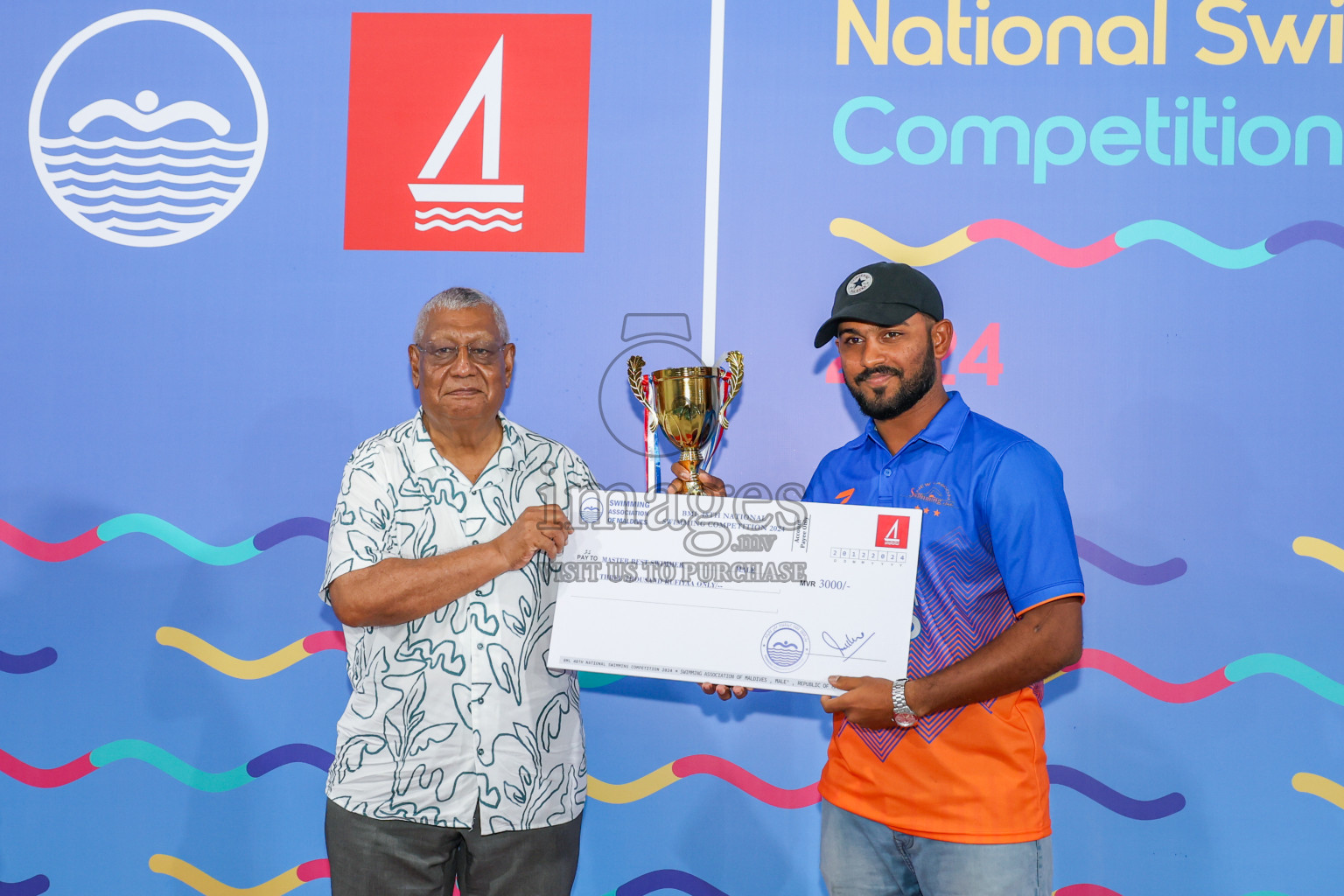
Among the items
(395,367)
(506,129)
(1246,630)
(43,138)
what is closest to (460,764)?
(395,367)

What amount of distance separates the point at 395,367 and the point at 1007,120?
5.82 ft

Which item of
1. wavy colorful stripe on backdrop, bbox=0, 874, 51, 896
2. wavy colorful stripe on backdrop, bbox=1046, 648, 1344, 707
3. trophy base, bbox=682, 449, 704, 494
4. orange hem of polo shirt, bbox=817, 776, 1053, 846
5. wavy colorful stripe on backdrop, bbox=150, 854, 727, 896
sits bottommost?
wavy colorful stripe on backdrop, bbox=0, 874, 51, 896

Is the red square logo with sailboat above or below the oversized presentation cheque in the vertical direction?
above

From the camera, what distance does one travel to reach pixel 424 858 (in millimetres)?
1808

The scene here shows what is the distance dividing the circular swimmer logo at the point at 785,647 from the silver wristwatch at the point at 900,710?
0.59 ft

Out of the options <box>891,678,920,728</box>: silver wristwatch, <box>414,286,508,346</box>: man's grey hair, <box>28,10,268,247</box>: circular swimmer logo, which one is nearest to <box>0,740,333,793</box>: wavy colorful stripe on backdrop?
<box>414,286,508,346</box>: man's grey hair

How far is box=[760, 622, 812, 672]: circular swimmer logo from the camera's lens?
1.74 meters

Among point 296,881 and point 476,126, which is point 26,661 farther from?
point 476,126

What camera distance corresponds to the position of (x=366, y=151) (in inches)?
Result: 97.3

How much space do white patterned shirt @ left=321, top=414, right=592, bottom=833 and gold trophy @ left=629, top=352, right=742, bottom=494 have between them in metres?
0.42

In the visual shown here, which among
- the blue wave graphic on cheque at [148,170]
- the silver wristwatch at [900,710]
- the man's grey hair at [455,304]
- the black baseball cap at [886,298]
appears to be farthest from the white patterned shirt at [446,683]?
the blue wave graphic on cheque at [148,170]

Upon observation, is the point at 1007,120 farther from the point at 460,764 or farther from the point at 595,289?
the point at 460,764

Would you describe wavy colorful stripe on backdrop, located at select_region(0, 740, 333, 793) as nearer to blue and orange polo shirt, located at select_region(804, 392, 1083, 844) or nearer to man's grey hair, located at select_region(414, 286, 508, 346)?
man's grey hair, located at select_region(414, 286, 508, 346)

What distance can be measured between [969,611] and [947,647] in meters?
0.08
